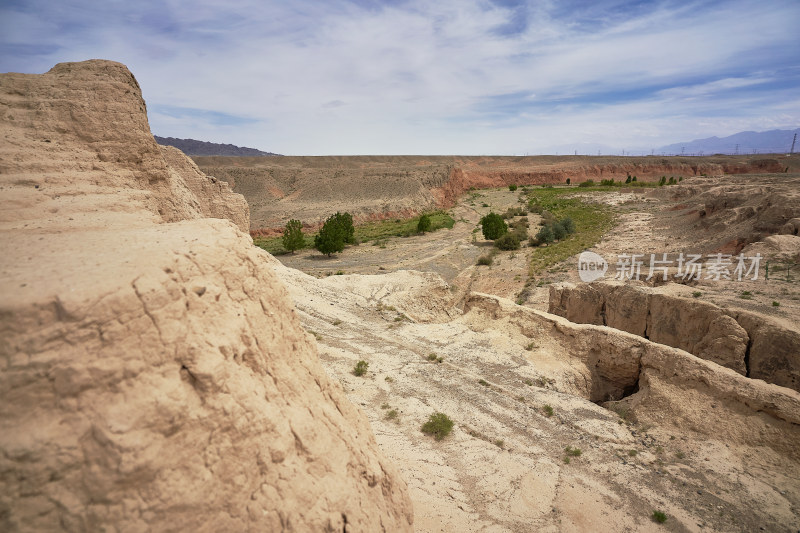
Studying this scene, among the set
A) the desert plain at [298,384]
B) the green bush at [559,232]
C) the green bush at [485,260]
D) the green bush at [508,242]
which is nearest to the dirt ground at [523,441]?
the desert plain at [298,384]

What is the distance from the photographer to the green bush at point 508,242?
33.9 metres

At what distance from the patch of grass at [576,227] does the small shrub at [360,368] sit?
708 inches

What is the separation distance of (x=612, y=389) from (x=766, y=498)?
12.7ft

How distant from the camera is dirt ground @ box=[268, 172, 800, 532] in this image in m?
6.34

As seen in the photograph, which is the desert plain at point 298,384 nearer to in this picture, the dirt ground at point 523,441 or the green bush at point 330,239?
the dirt ground at point 523,441

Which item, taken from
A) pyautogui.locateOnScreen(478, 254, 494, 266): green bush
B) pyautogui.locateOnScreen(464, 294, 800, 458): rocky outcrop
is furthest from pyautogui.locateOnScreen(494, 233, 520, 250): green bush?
pyautogui.locateOnScreen(464, 294, 800, 458): rocky outcrop

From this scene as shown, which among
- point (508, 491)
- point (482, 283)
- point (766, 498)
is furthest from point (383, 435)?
point (482, 283)

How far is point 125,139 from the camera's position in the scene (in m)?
6.42

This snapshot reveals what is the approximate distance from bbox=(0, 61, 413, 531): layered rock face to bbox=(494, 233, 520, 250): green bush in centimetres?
3028

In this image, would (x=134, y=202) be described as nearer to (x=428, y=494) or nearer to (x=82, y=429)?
(x=82, y=429)

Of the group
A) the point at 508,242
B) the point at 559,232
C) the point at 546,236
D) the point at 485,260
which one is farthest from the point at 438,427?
the point at 559,232

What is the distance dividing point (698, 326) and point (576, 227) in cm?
3060

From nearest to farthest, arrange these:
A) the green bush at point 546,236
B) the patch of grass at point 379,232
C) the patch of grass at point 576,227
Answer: the patch of grass at point 576,227 < the green bush at point 546,236 < the patch of grass at point 379,232

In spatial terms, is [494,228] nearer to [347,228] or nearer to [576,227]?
[576,227]
